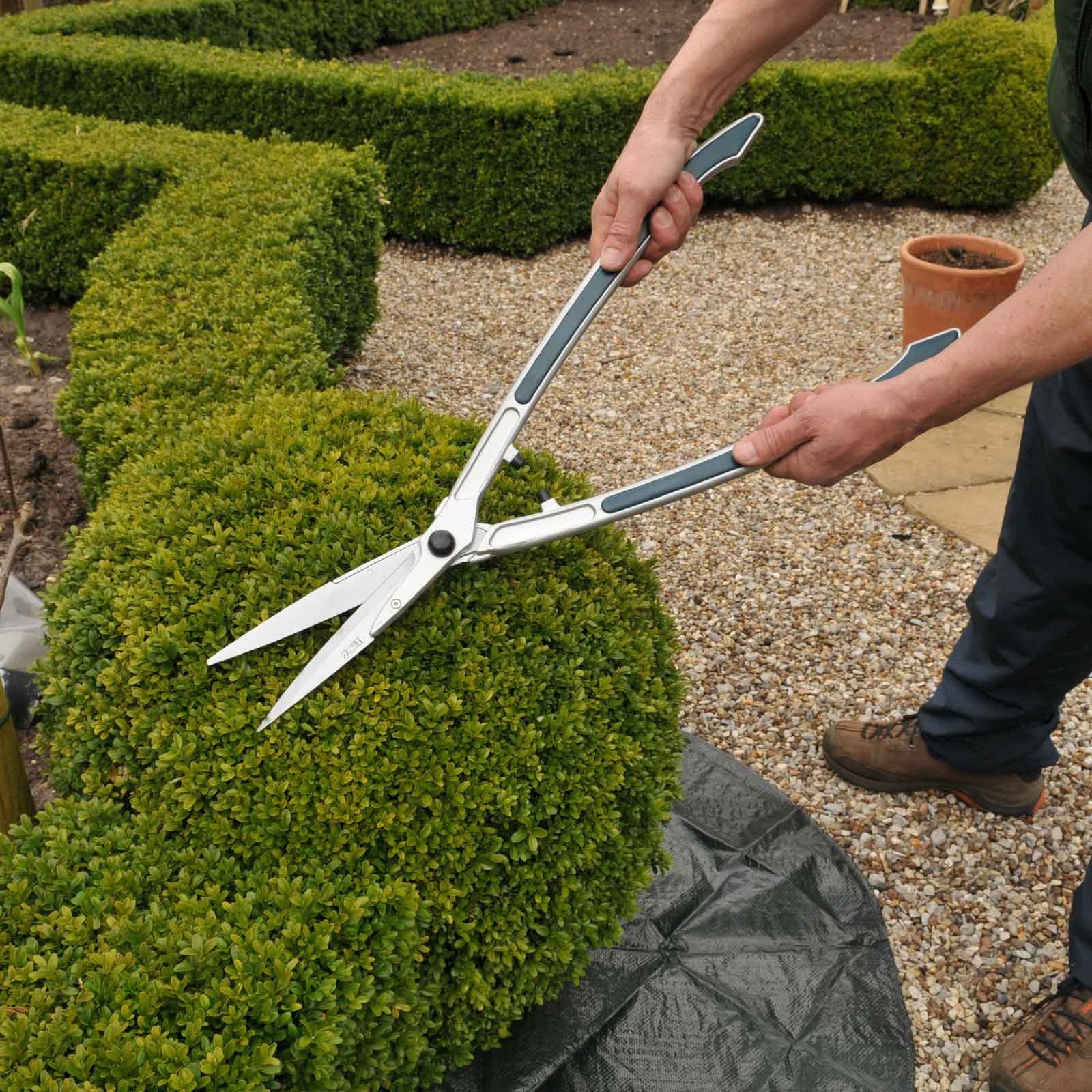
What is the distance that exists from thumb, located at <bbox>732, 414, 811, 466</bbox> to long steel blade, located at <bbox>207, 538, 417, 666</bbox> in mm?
667

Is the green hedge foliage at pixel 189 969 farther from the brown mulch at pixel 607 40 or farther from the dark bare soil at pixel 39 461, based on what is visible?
the brown mulch at pixel 607 40

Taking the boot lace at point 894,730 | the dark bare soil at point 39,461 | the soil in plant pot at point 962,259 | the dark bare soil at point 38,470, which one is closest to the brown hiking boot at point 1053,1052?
the boot lace at point 894,730

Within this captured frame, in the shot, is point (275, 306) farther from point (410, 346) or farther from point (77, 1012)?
point (77, 1012)

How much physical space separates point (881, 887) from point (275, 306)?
109 inches

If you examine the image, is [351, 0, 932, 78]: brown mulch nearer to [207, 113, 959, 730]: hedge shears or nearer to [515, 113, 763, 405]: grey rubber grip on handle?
[515, 113, 763, 405]: grey rubber grip on handle

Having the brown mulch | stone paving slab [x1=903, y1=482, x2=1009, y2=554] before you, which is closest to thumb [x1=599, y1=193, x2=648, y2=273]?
stone paving slab [x1=903, y1=482, x2=1009, y2=554]

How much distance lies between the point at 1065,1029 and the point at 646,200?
2.10 meters

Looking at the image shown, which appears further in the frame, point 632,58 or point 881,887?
point 632,58

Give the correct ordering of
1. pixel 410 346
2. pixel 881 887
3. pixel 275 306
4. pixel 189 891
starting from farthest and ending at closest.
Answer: pixel 410 346
pixel 275 306
pixel 881 887
pixel 189 891

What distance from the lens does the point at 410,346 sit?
573 centimetres

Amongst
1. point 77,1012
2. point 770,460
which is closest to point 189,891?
point 77,1012

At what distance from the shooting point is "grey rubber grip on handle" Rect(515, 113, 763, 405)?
2.10 meters

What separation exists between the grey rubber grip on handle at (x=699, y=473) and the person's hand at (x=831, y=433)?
29 millimetres

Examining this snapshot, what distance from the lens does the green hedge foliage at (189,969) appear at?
146 cm
